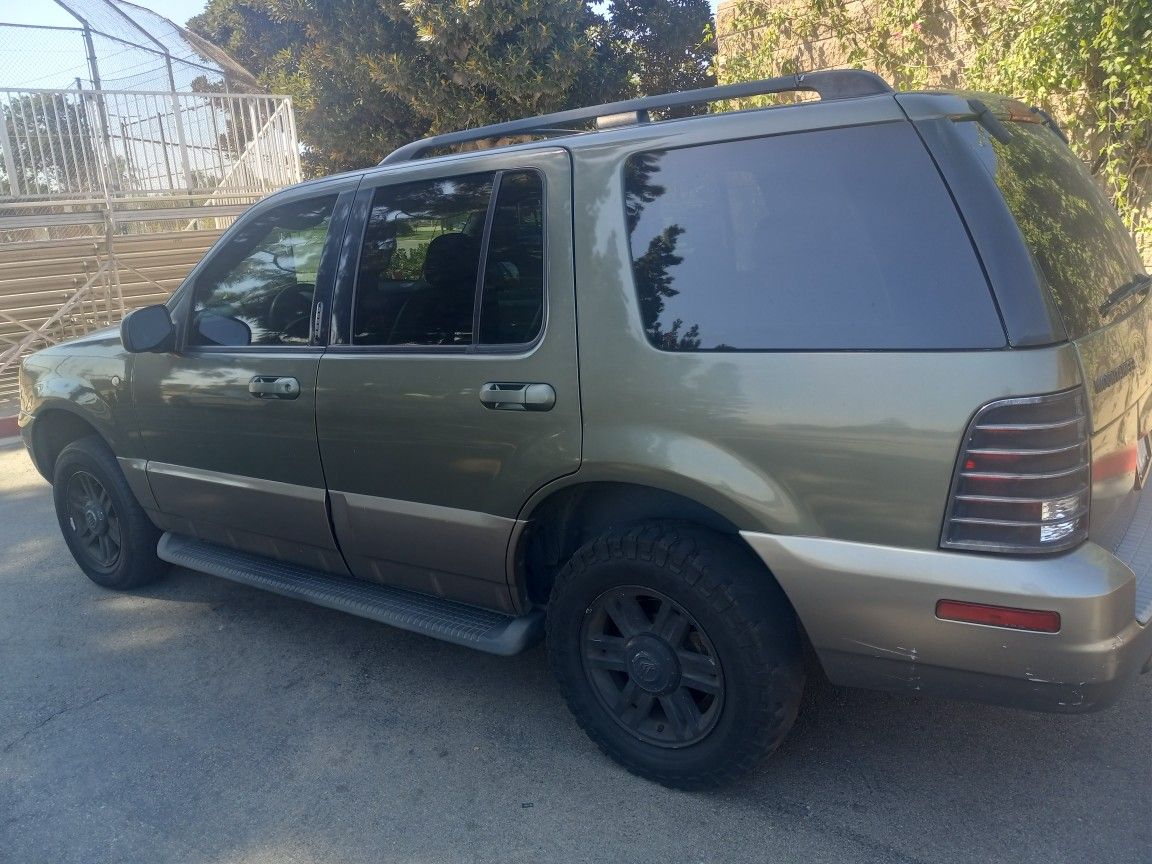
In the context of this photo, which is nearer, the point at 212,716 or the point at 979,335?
the point at 979,335

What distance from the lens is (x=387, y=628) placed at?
14.3 ft

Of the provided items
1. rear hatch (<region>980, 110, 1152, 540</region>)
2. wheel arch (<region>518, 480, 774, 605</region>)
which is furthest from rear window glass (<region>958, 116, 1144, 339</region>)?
wheel arch (<region>518, 480, 774, 605</region>)

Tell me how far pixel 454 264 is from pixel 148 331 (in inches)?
→ 59.4

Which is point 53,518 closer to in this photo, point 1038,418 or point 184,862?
point 184,862

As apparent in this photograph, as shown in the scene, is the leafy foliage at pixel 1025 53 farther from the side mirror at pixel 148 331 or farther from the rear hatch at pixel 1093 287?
the side mirror at pixel 148 331

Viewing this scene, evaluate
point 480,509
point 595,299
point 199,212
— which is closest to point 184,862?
point 480,509

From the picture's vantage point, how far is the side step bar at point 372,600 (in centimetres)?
333

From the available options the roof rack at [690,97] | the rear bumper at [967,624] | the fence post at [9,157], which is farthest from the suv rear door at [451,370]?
the fence post at [9,157]

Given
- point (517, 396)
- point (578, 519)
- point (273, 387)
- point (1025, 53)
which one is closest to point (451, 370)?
point (517, 396)

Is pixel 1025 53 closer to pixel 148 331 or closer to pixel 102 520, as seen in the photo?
pixel 148 331

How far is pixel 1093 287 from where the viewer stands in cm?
264

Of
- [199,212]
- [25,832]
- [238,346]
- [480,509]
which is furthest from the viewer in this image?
[199,212]

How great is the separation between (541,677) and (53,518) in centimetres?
397

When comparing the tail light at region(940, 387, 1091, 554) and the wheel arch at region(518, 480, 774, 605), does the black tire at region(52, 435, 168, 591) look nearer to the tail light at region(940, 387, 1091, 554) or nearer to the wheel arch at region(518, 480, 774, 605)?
the wheel arch at region(518, 480, 774, 605)
